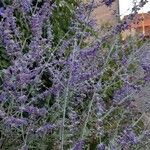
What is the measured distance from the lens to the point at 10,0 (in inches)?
142

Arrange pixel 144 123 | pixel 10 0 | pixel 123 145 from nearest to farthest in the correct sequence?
1. pixel 123 145
2. pixel 10 0
3. pixel 144 123

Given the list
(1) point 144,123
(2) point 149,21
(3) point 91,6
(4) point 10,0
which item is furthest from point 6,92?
(2) point 149,21

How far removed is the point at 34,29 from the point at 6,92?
0.42 meters

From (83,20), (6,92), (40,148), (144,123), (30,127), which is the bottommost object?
(144,123)

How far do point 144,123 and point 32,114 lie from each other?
6.94ft

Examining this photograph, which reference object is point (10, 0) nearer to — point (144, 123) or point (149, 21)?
point (144, 123)

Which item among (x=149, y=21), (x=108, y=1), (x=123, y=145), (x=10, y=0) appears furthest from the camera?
(x=149, y=21)

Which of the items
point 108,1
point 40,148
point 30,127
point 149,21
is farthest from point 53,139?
point 149,21

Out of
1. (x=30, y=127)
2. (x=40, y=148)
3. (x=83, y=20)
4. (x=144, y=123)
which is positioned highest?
(x=83, y=20)

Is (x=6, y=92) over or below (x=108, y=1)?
below

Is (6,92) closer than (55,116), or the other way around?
(6,92)

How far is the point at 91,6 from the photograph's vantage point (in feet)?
9.73

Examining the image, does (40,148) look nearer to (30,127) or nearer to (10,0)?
(30,127)

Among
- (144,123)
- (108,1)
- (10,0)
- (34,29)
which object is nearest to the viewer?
(34,29)
